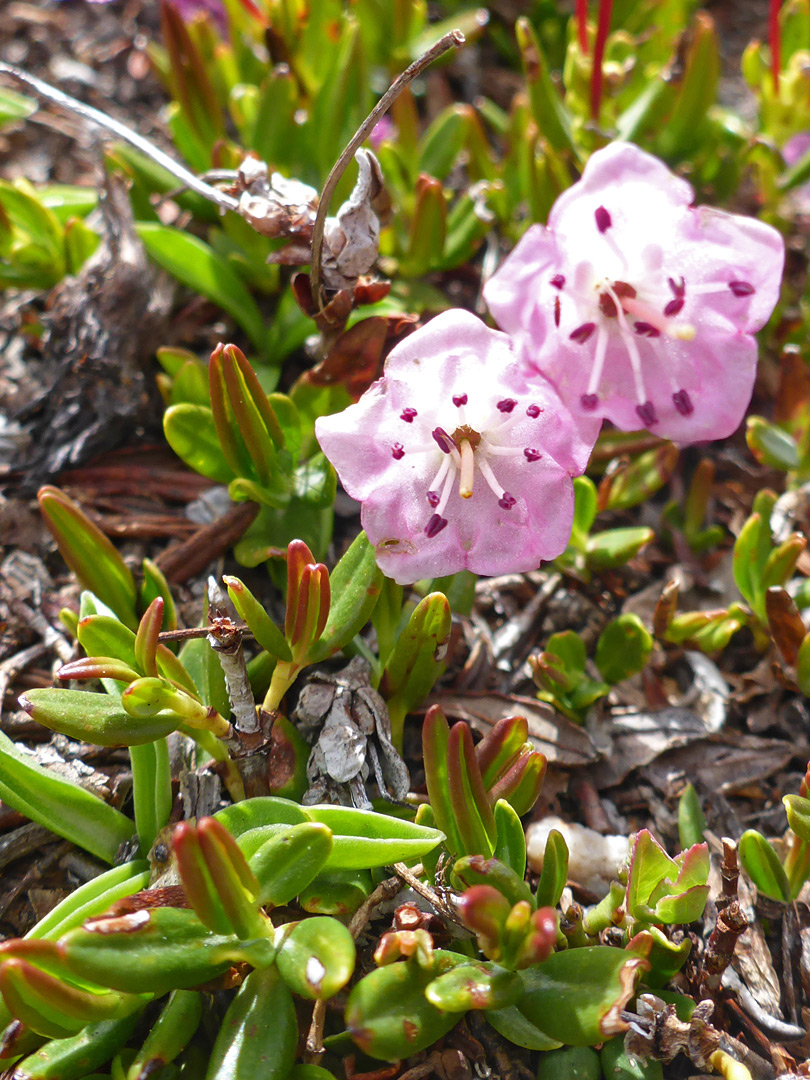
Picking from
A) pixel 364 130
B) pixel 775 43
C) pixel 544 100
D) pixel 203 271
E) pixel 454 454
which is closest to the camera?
pixel 364 130

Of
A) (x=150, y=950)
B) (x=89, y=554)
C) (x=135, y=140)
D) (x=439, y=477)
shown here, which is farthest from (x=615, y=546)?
(x=135, y=140)

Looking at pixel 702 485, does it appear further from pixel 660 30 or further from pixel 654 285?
pixel 660 30

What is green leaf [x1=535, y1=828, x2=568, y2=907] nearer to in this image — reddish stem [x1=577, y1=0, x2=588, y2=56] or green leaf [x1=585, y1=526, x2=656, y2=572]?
green leaf [x1=585, y1=526, x2=656, y2=572]

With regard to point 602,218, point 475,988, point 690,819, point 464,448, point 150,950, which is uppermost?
point 602,218

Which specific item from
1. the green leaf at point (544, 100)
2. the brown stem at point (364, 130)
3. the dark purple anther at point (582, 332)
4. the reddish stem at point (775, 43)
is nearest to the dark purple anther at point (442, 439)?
the dark purple anther at point (582, 332)

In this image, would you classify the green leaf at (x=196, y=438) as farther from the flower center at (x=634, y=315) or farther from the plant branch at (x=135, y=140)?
the flower center at (x=634, y=315)

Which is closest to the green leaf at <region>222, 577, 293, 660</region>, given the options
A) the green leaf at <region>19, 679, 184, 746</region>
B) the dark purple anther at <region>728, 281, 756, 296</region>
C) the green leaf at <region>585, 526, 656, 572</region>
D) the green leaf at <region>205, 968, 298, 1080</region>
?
the green leaf at <region>19, 679, 184, 746</region>

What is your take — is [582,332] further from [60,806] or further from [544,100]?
[60,806]
